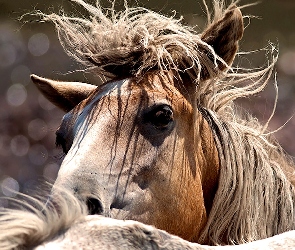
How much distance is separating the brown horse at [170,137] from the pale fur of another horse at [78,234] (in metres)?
1.06

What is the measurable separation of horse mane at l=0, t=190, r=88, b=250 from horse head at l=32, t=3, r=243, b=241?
1012 millimetres

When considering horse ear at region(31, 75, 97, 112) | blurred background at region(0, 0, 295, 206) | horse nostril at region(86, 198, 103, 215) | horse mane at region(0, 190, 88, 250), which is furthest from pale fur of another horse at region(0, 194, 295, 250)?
blurred background at region(0, 0, 295, 206)

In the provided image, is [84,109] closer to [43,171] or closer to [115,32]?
[115,32]

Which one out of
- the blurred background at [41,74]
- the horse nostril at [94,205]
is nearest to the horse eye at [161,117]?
the horse nostril at [94,205]

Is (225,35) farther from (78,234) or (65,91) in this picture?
(78,234)

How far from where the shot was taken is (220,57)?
2.95 m

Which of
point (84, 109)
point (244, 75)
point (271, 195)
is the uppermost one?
point (244, 75)

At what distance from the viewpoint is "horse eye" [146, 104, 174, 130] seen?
272 centimetres

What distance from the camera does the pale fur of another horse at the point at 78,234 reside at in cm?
129

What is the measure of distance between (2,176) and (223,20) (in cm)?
493

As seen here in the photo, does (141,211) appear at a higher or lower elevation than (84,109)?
lower

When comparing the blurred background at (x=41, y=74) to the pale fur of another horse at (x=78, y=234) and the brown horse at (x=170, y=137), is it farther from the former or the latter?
the pale fur of another horse at (x=78, y=234)

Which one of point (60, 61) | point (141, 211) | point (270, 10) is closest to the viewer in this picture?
point (141, 211)

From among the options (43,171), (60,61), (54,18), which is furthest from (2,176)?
(54,18)
